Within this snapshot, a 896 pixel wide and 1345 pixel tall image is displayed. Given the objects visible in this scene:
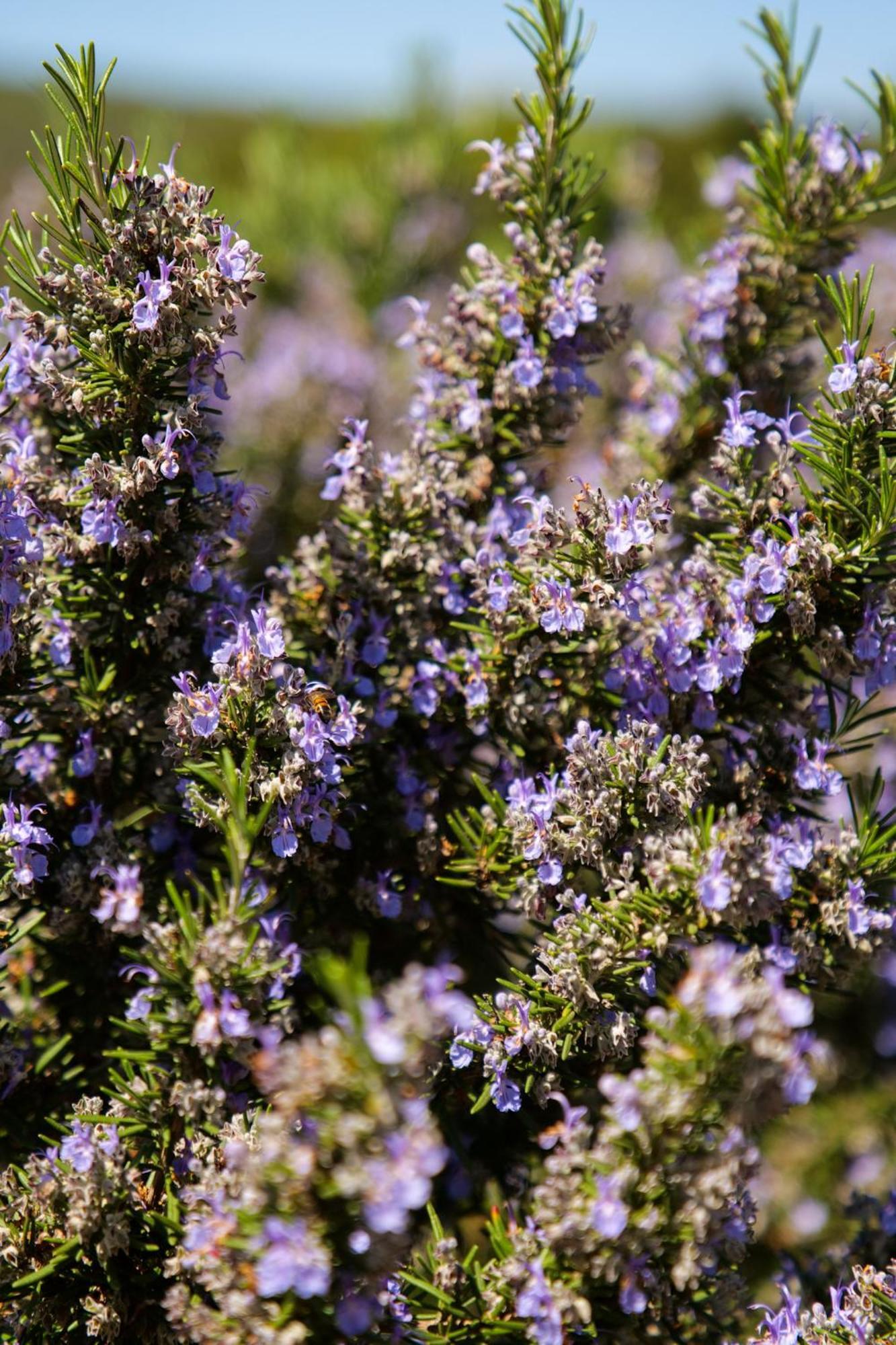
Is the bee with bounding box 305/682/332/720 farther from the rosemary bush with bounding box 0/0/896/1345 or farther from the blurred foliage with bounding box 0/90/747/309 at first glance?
the blurred foliage with bounding box 0/90/747/309

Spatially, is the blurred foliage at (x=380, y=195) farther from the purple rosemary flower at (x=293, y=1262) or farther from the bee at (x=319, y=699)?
the purple rosemary flower at (x=293, y=1262)

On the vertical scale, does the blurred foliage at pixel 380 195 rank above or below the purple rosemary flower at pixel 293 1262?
above

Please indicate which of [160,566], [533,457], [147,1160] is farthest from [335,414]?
[147,1160]

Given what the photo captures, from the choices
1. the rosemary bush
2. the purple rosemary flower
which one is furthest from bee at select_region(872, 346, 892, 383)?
the purple rosemary flower

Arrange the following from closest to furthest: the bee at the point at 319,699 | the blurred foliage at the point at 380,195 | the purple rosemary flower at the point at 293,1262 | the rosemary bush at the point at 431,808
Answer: the purple rosemary flower at the point at 293,1262 < the rosemary bush at the point at 431,808 < the bee at the point at 319,699 < the blurred foliage at the point at 380,195

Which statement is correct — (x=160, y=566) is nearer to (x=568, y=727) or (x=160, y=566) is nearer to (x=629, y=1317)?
(x=568, y=727)

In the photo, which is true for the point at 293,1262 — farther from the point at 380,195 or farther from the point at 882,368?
the point at 380,195

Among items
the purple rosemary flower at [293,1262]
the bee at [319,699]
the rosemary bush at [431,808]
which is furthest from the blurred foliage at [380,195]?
the purple rosemary flower at [293,1262]

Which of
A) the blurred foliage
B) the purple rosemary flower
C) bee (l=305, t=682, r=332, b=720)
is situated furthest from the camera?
the blurred foliage

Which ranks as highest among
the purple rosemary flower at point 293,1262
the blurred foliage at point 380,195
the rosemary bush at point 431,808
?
the blurred foliage at point 380,195
